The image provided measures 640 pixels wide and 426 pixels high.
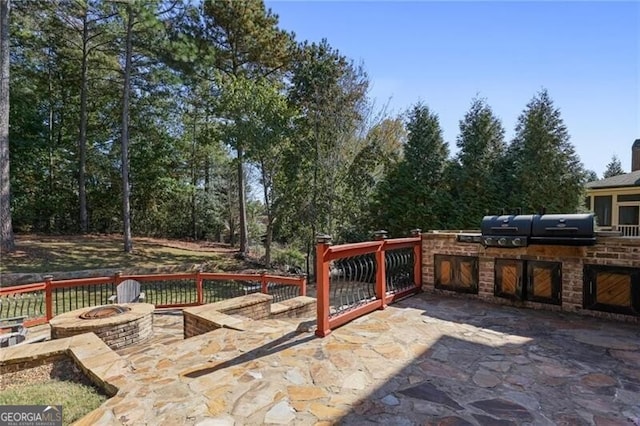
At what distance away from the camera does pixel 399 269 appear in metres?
5.18

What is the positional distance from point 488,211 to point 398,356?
8826mm

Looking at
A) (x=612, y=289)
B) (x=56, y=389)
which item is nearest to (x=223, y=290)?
(x=56, y=389)

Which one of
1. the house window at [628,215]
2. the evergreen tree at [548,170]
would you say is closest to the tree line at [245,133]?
the evergreen tree at [548,170]

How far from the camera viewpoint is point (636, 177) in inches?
488

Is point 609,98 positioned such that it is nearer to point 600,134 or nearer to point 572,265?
point 600,134

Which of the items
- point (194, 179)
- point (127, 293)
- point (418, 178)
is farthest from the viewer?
point (194, 179)

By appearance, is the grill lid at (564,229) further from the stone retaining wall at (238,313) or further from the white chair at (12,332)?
the white chair at (12,332)

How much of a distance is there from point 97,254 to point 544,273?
12606mm

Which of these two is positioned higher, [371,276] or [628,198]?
[628,198]

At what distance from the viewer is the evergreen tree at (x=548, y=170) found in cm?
1018

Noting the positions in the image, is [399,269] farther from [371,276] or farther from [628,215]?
[628,215]

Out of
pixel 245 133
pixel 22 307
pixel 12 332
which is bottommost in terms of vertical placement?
pixel 22 307

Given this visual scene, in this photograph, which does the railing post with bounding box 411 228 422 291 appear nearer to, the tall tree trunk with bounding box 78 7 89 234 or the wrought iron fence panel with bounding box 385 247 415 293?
the wrought iron fence panel with bounding box 385 247 415 293

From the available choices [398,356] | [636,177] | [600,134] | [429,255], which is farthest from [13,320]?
[636,177]
